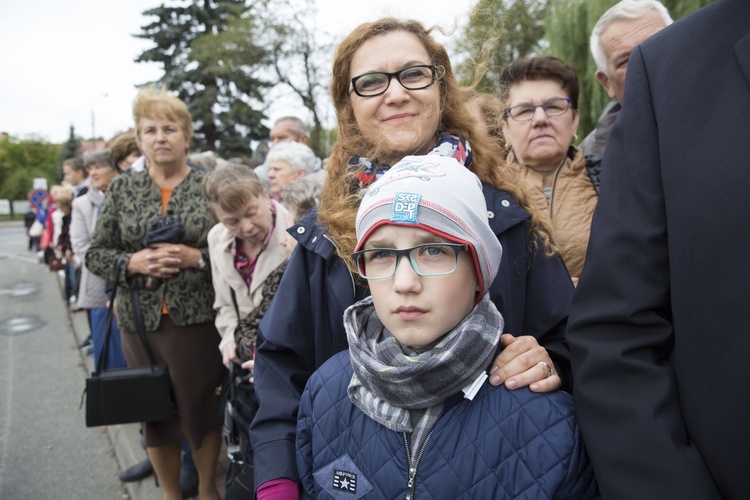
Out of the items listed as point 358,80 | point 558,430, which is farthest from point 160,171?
point 558,430

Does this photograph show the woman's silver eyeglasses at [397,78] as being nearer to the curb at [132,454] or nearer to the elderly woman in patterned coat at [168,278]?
the elderly woman in patterned coat at [168,278]

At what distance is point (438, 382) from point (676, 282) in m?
0.53

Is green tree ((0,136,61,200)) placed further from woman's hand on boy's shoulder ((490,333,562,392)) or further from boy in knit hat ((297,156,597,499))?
woman's hand on boy's shoulder ((490,333,562,392))

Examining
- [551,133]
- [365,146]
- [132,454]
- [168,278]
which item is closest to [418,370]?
[365,146]

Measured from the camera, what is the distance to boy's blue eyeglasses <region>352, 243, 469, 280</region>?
Result: 1.20m

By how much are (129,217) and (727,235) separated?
10.1 feet

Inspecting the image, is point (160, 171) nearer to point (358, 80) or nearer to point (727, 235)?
point (358, 80)

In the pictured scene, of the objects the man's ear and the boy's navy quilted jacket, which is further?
the man's ear

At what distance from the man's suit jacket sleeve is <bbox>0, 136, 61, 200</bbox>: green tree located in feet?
229

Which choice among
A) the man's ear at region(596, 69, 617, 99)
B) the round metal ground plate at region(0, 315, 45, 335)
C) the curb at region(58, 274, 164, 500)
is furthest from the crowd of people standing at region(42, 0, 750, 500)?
the round metal ground plate at region(0, 315, 45, 335)

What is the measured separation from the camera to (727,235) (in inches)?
37.6

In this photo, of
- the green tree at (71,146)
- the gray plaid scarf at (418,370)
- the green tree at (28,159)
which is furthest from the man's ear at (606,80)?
the green tree at (28,159)

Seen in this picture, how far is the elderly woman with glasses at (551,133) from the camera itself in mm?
2283

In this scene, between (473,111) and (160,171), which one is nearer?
(473,111)
